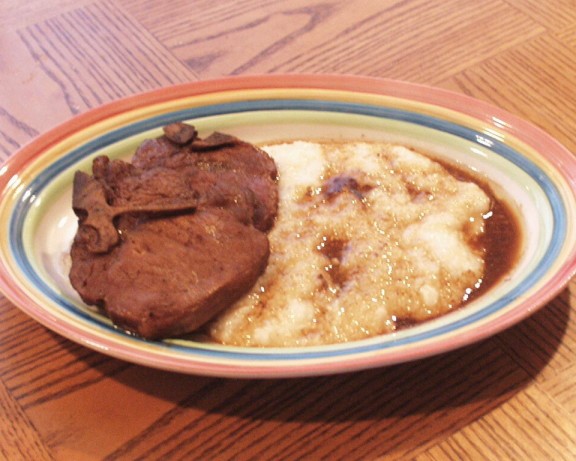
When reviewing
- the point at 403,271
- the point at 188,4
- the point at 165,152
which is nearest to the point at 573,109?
the point at 403,271

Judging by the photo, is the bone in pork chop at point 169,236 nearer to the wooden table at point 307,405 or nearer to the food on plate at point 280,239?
the food on plate at point 280,239

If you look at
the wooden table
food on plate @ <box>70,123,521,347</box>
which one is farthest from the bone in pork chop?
the wooden table

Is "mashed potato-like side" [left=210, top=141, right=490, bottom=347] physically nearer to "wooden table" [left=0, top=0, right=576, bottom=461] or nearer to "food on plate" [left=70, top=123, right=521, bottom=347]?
"food on plate" [left=70, top=123, right=521, bottom=347]

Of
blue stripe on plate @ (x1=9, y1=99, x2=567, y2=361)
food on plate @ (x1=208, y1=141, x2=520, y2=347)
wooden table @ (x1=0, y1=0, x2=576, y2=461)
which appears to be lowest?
wooden table @ (x1=0, y1=0, x2=576, y2=461)

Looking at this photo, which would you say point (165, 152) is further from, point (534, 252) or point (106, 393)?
point (534, 252)

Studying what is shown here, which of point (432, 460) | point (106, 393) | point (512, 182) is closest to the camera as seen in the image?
point (432, 460)

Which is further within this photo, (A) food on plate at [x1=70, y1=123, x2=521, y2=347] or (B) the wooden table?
(A) food on plate at [x1=70, y1=123, x2=521, y2=347]

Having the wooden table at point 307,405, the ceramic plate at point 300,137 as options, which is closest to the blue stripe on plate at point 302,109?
the ceramic plate at point 300,137
